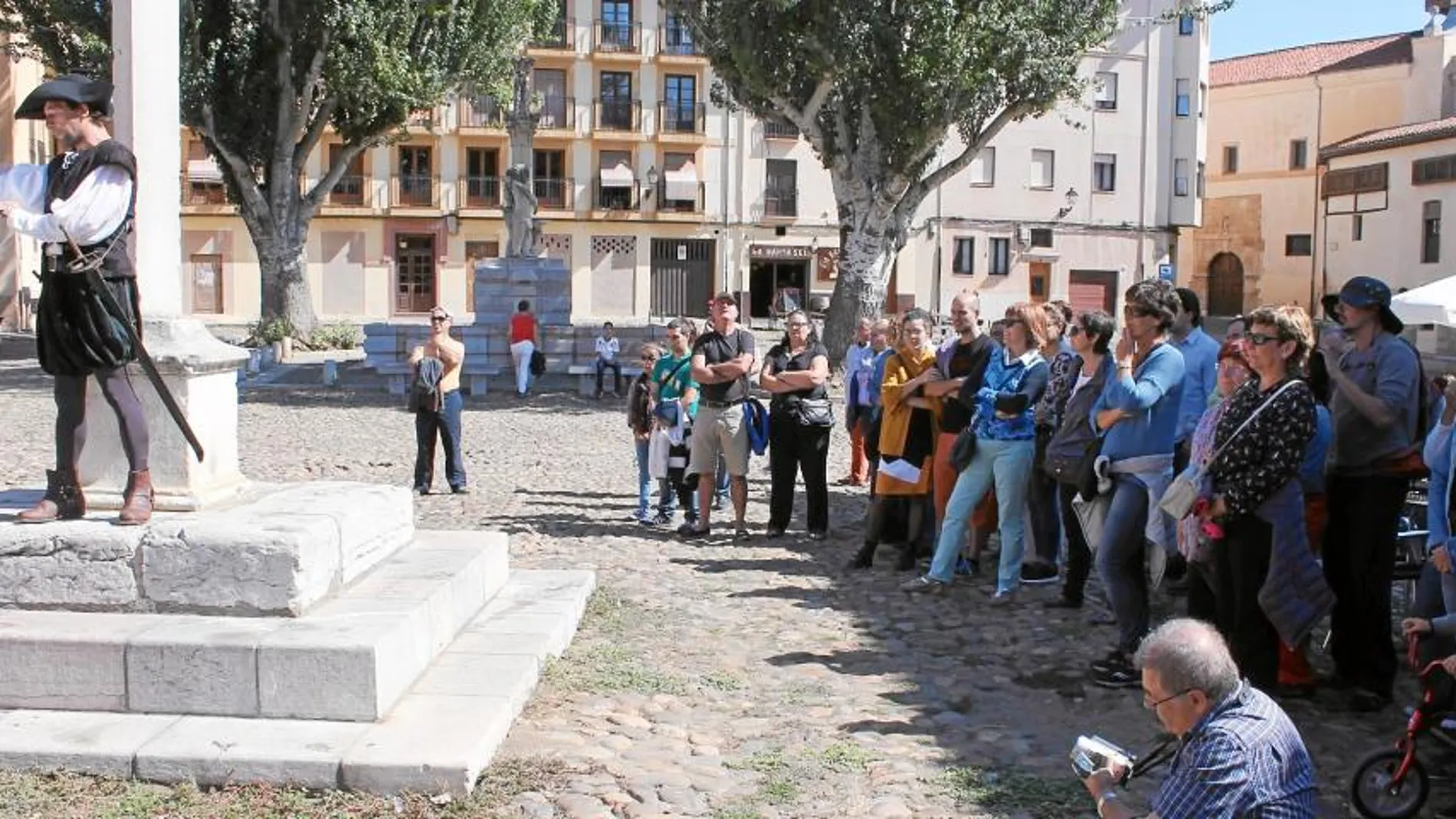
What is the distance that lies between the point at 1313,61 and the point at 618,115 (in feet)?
76.5

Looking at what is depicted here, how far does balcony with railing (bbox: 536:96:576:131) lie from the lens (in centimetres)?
4797

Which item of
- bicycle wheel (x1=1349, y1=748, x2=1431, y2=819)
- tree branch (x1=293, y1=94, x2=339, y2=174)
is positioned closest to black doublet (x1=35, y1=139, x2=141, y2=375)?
bicycle wheel (x1=1349, y1=748, x2=1431, y2=819)

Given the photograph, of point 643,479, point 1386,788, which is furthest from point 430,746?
point 643,479

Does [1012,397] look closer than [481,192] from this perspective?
Yes

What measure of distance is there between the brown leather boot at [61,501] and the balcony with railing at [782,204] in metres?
42.5

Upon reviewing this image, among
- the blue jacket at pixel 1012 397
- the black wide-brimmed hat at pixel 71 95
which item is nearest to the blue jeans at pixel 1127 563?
the blue jacket at pixel 1012 397

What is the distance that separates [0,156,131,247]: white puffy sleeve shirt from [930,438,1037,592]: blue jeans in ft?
15.1

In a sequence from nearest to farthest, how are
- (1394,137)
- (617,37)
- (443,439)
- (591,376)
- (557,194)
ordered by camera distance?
(443,439)
(591,376)
(1394,137)
(557,194)
(617,37)

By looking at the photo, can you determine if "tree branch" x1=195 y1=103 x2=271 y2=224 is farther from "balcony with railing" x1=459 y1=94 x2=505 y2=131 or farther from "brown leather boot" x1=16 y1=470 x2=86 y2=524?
"brown leather boot" x1=16 y1=470 x2=86 y2=524

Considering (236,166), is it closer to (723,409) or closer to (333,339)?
(333,339)

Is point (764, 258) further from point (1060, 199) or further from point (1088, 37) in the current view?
point (1088, 37)

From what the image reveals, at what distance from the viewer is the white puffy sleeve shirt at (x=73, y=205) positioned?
18.7 ft

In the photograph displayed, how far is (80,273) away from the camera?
5809 mm

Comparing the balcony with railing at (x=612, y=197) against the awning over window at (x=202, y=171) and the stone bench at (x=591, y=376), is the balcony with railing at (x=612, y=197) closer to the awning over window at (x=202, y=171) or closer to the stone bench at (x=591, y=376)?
the awning over window at (x=202, y=171)
